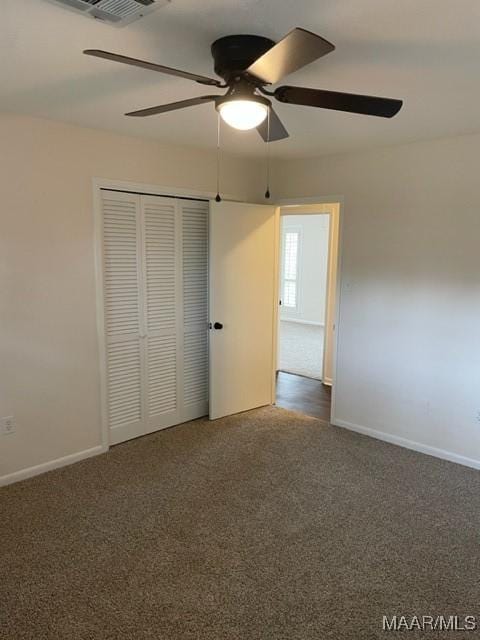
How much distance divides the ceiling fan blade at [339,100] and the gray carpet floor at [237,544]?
7.14 ft

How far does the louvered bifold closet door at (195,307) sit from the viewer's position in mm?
3980

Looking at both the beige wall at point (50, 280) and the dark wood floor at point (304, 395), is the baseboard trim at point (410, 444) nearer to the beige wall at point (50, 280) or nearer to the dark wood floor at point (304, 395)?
the dark wood floor at point (304, 395)

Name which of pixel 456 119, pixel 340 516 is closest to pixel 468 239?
pixel 456 119

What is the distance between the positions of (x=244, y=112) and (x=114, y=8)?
0.56 meters

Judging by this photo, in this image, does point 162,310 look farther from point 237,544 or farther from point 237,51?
point 237,51

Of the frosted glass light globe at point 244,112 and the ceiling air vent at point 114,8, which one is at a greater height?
the ceiling air vent at point 114,8

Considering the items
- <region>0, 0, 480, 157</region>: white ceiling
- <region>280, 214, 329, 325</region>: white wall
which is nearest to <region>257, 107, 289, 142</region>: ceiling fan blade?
<region>0, 0, 480, 157</region>: white ceiling

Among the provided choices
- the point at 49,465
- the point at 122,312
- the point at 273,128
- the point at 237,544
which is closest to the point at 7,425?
the point at 49,465

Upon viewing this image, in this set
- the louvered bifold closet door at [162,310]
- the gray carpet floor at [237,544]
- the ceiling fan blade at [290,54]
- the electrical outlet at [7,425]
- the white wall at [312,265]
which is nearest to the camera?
the ceiling fan blade at [290,54]

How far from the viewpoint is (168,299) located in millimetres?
3893

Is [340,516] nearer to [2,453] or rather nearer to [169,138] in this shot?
[2,453]

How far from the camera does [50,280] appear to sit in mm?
3105

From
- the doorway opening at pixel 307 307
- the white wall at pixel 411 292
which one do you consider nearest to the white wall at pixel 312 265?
the doorway opening at pixel 307 307

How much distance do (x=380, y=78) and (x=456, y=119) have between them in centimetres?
97
